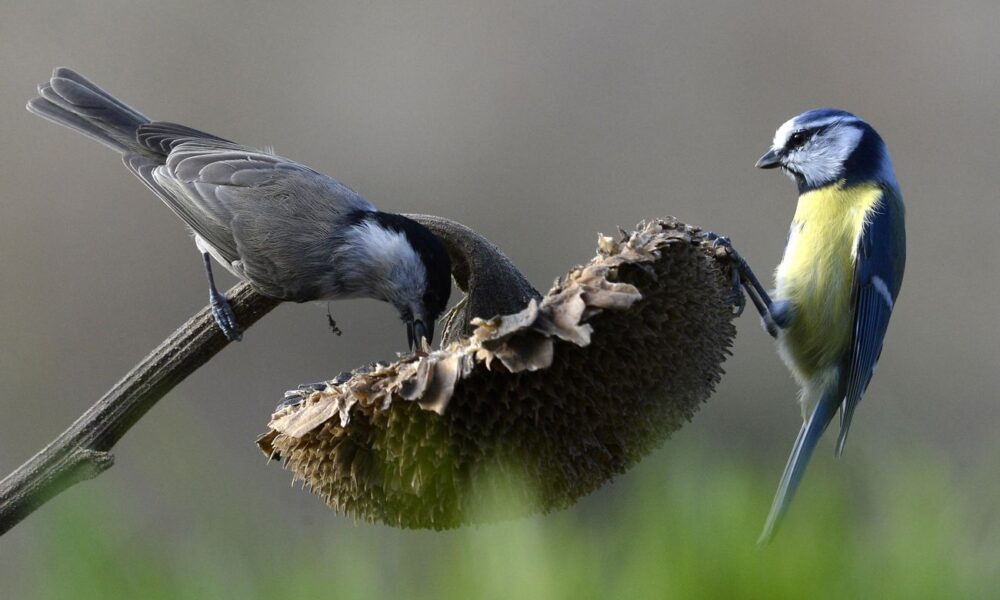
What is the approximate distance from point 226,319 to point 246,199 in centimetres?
65

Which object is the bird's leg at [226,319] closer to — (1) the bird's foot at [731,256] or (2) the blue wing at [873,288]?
(1) the bird's foot at [731,256]

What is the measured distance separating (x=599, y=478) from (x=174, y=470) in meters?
0.33

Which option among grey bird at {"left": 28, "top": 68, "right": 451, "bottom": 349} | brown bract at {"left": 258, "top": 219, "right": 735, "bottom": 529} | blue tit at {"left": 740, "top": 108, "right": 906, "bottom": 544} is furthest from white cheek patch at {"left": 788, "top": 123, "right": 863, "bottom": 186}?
brown bract at {"left": 258, "top": 219, "right": 735, "bottom": 529}

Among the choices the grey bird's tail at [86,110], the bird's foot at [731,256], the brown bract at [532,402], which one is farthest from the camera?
the grey bird's tail at [86,110]

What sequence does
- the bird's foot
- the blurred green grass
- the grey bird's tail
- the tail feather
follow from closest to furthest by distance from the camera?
the blurred green grass, the bird's foot, the tail feather, the grey bird's tail

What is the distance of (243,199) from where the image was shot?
169 cm

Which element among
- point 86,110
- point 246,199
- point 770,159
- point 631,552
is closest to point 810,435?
point 770,159

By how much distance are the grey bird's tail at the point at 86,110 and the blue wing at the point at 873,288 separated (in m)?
1.27

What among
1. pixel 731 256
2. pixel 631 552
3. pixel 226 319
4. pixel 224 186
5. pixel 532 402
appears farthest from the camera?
pixel 224 186

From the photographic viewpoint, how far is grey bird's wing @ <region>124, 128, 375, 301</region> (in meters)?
1.66

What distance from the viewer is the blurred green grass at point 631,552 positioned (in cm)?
56

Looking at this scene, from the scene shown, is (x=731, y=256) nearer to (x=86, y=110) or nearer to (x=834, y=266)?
(x=834, y=266)

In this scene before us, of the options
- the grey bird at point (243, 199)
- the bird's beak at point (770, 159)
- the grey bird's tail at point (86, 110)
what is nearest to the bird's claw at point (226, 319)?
the grey bird at point (243, 199)

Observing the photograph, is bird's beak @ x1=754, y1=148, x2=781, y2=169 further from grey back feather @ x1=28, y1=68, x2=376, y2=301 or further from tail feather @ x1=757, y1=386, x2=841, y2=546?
grey back feather @ x1=28, y1=68, x2=376, y2=301
